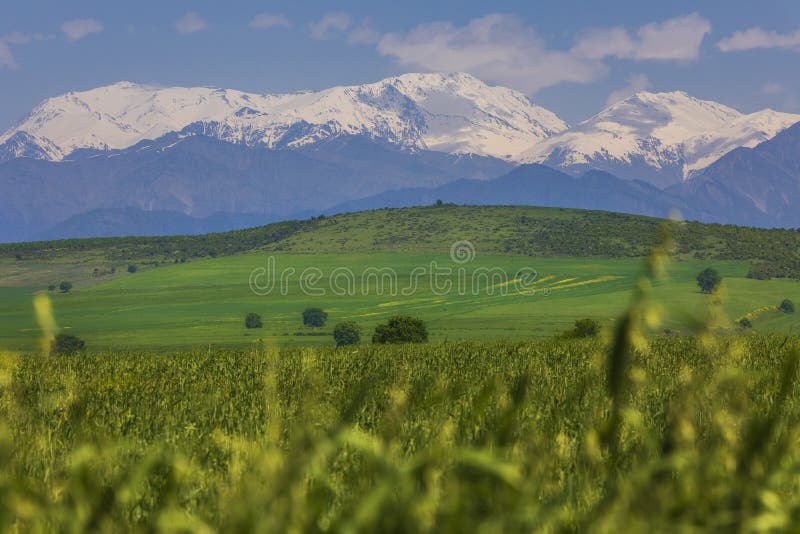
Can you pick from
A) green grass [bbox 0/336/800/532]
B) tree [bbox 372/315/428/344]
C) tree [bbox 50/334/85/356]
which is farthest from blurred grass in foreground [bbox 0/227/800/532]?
tree [bbox 372/315/428/344]

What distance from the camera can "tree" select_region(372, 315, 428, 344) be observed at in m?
59.3

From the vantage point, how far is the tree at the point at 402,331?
59.3 metres

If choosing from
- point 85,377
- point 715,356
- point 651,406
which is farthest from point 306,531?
point 715,356

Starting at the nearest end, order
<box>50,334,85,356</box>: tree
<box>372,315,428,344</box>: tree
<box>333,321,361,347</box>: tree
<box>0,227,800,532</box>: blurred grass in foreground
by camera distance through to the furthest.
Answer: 1. <box>0,227,800,532</box>: blurred grass in foreground
2. <box>50,334,85,356</box>: tree
3. <box>372,315,428,344</box>: tree
4. <box>333,321,361,347</box>: tree

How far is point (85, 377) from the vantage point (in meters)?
9.54

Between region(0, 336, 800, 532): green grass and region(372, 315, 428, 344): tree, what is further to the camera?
region(372, 315, 428, 344): tree

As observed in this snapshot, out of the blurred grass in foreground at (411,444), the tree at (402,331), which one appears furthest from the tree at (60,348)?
the tree at (402,331)

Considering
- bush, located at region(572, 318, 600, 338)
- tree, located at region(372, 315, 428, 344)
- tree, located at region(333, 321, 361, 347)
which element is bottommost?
tree, located at region(333, 321, 361, 347)

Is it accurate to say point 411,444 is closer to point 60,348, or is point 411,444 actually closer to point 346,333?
point 60,348

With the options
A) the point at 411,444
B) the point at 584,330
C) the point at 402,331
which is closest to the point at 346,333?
the point at 402,331

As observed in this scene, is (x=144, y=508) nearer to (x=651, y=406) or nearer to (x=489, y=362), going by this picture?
(x=651, y=406)

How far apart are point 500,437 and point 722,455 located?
1459 mm

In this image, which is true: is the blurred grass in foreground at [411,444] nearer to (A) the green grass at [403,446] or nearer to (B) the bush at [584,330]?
(A) the green grass at [403,446]

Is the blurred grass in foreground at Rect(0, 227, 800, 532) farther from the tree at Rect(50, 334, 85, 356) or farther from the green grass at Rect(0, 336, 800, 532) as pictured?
the tree at Rect(50, 334, 85, 356)
